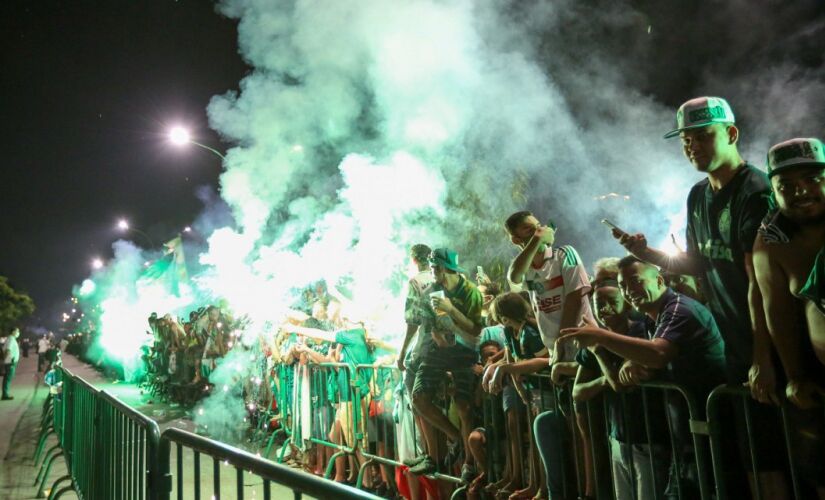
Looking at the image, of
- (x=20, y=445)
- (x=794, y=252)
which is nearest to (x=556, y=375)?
(x=794, y=252)

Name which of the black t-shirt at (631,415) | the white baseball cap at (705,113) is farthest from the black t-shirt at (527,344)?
the white baseball cap at (705,113)

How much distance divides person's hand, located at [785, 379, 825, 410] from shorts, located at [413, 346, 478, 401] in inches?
108

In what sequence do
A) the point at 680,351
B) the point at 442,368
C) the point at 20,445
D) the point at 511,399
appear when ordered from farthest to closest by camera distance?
the point at 20,445
the point at 442,368
the point at 511,399
the point at 680,351

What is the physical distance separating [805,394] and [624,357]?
0.94 m

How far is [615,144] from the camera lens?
12188 mm

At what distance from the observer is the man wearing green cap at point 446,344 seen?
5023 millimetres

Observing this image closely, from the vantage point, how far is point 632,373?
11.0 feet

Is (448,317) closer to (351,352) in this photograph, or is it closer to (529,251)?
(529,251)

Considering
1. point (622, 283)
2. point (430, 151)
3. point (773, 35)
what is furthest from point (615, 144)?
point (622, 283)

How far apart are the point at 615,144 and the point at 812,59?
3515 millimetres

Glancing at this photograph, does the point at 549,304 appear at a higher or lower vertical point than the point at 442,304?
lower

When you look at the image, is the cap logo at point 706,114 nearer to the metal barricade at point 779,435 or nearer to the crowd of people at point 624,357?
the crowd of people at point 624,357

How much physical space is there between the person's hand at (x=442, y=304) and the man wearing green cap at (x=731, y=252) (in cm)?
216

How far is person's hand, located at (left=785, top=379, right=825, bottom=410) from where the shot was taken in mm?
2480
